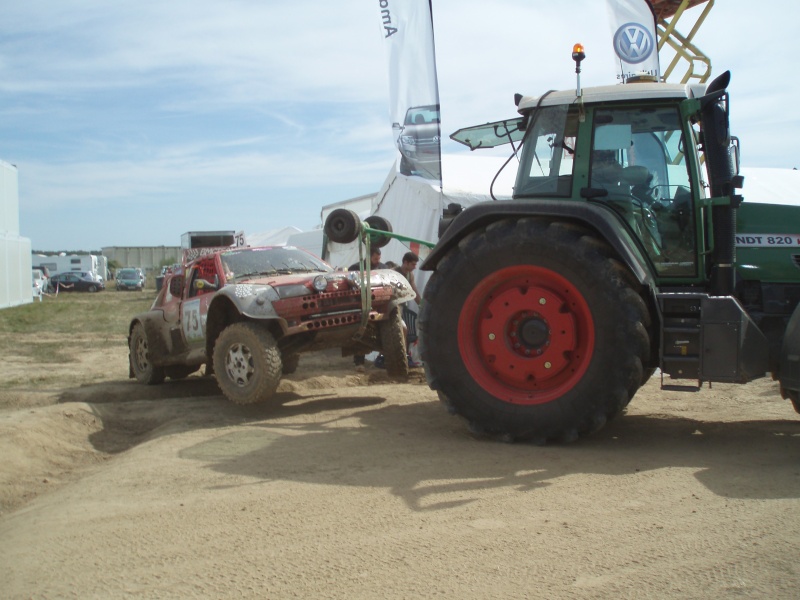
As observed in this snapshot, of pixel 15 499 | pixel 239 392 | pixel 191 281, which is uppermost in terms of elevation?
pixel 191 281

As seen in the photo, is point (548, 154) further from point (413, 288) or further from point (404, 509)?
point (413, 288)

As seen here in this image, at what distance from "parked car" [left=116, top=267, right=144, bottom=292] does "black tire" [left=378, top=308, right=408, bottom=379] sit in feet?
153

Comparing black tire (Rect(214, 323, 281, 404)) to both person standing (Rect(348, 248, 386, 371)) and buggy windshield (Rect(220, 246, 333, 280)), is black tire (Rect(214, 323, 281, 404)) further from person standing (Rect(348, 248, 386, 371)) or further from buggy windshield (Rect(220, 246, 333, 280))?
person standing (Rect(348, 248, 386, 371))

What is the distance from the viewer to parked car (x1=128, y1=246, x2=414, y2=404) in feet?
25.9

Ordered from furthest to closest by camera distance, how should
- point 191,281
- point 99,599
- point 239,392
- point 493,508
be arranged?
point 191,281, point 239,392, point 493,508, point 99,599

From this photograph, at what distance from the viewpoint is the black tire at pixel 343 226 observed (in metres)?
7.78

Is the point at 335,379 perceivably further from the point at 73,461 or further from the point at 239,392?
the point at 73,461

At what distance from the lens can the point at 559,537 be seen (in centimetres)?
391

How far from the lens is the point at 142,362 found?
10.5m

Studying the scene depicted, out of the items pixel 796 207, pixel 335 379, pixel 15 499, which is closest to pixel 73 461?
pixel 15 499

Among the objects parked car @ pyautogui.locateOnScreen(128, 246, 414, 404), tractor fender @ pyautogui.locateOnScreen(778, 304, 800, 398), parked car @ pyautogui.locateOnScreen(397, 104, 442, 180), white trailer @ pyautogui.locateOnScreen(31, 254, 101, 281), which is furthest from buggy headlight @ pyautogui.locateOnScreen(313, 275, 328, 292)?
white trailer @ pyautogui.locateOnScreen(31, 254, 101, 281)

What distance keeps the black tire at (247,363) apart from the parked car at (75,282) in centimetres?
4457

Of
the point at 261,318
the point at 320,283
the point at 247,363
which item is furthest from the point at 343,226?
the point at 247,363

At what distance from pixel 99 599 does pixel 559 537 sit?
7.21 ft
